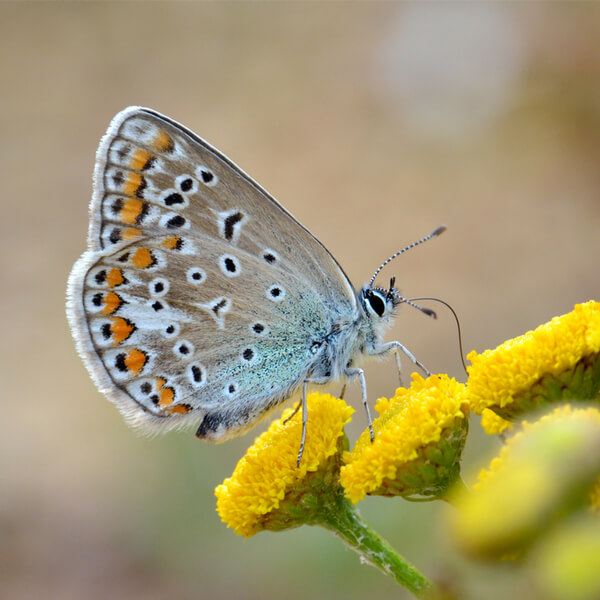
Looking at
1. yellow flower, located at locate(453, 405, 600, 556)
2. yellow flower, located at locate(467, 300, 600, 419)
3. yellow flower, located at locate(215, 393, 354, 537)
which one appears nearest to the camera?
yellow flower, located at locate(453, 405, 600, 556)

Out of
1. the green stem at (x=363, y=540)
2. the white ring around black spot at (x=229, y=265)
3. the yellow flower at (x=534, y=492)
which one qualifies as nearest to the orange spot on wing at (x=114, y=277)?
the white ring around black spot at (x=229, y=265)

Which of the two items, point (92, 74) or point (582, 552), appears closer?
point (582, 552)

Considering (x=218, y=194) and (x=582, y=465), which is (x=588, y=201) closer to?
(x=218, y=194)

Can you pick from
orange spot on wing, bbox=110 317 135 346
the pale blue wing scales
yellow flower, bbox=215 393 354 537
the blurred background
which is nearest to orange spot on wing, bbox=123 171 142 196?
the pale blue wing scales

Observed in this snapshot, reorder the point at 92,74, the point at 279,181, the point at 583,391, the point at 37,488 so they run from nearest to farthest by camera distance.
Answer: the point at 583,391
the point at 37,488
the point at 279,181
the point at 92,74

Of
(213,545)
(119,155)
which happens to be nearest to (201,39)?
(213,545)

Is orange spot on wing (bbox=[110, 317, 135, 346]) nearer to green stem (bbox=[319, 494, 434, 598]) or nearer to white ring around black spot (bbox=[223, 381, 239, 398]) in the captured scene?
white ring around black spot (bbox=[223, 381, 239, 398])
